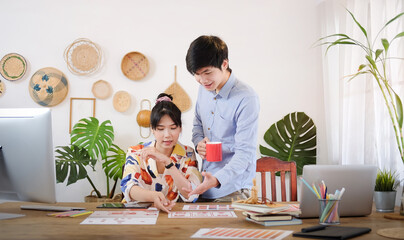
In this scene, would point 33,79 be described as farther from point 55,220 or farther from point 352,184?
point 352,184

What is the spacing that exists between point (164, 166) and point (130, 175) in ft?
0.67

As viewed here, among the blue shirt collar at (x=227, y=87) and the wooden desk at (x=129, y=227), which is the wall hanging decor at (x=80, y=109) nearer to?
the blue shirt collar at (x=227, y=87)

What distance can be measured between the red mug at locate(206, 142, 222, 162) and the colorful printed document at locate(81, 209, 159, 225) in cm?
46

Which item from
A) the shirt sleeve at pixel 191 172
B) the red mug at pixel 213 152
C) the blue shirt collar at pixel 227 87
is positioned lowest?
the shirt sleeve at pixel 191 172

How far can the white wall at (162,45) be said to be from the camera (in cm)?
440

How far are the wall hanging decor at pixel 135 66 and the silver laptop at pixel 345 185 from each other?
2946mm

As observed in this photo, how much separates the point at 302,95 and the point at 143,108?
1615 mm

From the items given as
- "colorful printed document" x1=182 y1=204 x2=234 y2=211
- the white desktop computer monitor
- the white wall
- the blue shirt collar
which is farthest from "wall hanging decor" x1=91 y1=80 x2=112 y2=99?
the white desktop computer monitor

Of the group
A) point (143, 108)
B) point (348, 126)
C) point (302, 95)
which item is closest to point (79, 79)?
point (143, 108)

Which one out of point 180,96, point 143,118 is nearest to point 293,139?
point 180,96

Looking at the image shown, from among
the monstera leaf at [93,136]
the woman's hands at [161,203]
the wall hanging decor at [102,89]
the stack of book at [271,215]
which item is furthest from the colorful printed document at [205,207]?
the wall hanging decor at [102,89]

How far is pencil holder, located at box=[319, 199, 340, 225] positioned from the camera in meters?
1.61

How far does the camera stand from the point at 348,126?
3715 mm

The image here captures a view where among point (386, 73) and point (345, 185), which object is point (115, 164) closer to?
point (386, 73)
